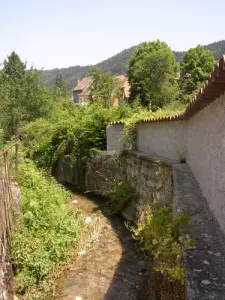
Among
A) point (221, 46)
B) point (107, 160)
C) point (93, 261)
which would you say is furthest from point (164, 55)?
point (221, 46)

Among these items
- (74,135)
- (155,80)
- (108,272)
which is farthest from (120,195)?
(155,80)

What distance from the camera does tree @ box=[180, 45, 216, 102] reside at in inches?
1416

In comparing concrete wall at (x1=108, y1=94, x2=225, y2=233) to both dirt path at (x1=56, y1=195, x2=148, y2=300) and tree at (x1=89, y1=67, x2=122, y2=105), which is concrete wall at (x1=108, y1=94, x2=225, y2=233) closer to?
dirt path at (x1=56, y1=195, x2=148, y2=300)

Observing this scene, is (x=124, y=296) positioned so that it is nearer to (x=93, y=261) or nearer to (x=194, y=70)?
(x=93, y=261)

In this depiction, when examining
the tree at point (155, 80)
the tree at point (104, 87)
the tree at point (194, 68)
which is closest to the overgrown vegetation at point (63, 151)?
the tree at point (155, 80)

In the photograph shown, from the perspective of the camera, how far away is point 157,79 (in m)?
33.3

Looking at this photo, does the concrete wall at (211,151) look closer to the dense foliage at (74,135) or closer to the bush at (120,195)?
the bush at (120,195)

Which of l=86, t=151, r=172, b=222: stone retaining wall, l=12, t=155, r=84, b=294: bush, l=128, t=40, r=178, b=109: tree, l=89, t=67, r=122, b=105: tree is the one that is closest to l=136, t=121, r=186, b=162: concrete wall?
l=86, t=151, r=172, b=222: stone retaining wall

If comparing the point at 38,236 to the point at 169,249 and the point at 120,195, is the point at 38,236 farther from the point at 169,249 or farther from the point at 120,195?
the point at 120,195

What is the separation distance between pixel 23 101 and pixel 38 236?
20734mm

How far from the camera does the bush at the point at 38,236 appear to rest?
6.33 m

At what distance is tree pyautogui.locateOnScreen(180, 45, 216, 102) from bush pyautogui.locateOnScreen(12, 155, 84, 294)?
29.7 m

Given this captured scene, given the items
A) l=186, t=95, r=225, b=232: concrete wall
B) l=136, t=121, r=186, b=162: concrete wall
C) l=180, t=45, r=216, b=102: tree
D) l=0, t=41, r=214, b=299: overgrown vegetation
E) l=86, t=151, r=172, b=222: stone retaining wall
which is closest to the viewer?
l=186, t=95, r=225, b=232: concrete wall

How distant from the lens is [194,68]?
3675 centimetres
